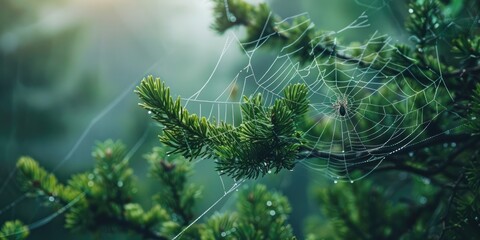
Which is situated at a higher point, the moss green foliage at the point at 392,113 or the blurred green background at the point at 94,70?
the blurred green background at the point at 94,70

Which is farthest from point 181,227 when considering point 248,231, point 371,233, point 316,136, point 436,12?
point 436,12

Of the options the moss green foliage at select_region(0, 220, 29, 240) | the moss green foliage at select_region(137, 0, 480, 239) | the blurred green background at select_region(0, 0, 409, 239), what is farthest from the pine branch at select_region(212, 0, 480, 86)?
the blurred green background at select_region(0, 0, 409, 239)

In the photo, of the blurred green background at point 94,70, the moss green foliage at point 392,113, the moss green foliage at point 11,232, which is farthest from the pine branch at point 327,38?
the blurred green background at point 94,70

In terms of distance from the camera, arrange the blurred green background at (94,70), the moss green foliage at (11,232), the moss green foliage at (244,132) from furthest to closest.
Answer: the blurred green background at (94,70) → the moss green foliage at (11,232) → the moss green foliage at (244,132)

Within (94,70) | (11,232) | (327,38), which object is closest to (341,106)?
(327,38)

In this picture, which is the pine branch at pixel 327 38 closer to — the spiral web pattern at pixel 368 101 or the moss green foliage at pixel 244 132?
the spiral web pattern at pixel 368 101

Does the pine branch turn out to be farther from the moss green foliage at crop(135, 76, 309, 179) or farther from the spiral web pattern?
the moss green foliage at crop(135, 76, 309, 179)
